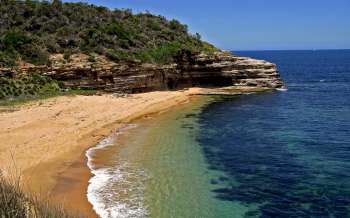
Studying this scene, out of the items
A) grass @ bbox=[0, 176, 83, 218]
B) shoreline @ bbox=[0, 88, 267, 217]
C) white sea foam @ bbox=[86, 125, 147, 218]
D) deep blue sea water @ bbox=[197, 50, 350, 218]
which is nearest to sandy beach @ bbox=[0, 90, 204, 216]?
shoreline @ bbox=[0, 88, 267, 217]

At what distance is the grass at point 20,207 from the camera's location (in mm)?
6719

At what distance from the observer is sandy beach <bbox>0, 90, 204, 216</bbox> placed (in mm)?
19577

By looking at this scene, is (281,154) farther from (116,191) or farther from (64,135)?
(64,135)

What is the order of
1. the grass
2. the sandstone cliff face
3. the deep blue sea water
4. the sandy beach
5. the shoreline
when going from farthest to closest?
1. the sandstone cliff face
2. the sandy beach
3. the shoreline
4. the deep blue sea water
5. the grass

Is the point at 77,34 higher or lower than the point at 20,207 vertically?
higher

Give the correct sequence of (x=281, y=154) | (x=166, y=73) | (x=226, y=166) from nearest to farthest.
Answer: (x=226, y=166)
(x=281, y=154)
(x=166, y=73)

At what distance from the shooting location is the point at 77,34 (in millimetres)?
55812

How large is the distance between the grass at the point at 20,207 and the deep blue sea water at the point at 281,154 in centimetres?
976

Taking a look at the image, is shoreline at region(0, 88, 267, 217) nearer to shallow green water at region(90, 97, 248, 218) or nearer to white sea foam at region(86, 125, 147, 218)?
white sea foam at region(86, 125, 147, 218)

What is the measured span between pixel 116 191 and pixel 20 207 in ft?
38.3

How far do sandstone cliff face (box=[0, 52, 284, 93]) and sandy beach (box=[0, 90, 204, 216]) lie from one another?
3244 mm

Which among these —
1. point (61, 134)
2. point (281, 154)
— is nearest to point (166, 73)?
point (61, 134)

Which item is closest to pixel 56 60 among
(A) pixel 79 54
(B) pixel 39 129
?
(A) pixel 79 54

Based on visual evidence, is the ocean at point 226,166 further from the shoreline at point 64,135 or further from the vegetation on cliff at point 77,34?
the vegetation on cliff at point 77,34
